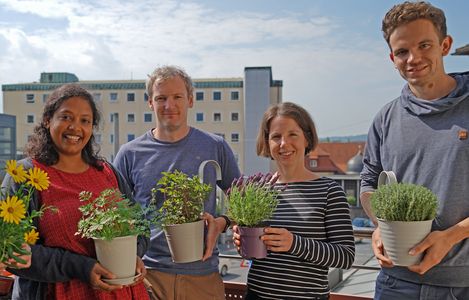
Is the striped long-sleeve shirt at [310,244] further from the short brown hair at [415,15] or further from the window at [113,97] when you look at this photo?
the window at [113,97]

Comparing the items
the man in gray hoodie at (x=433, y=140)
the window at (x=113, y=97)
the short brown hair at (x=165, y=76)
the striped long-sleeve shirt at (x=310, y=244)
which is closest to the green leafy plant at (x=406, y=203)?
the man in gray hoodie at (x=433, y=140)

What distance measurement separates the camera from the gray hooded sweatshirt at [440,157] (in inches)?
53.3

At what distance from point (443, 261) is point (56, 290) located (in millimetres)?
1208

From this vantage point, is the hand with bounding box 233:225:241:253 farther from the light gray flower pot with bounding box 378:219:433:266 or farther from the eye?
the eye

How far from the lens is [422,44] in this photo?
1372 millimetres

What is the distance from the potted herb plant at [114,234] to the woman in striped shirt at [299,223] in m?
0.34

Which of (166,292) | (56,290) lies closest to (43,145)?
(56,290)

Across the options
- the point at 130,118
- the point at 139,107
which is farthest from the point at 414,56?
the point at 130,118

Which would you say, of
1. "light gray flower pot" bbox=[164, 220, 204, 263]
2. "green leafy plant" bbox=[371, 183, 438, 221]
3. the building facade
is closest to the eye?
"green leafy plant" bbox=[371, 183, 438, 221]

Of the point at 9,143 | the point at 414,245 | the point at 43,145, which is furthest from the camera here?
the point at 9,143

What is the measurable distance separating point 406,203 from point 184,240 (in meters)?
0.70

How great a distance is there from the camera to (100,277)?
4.60 feet

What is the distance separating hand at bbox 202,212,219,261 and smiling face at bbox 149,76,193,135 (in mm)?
454

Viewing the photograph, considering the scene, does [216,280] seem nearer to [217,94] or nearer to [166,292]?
[166,292]
